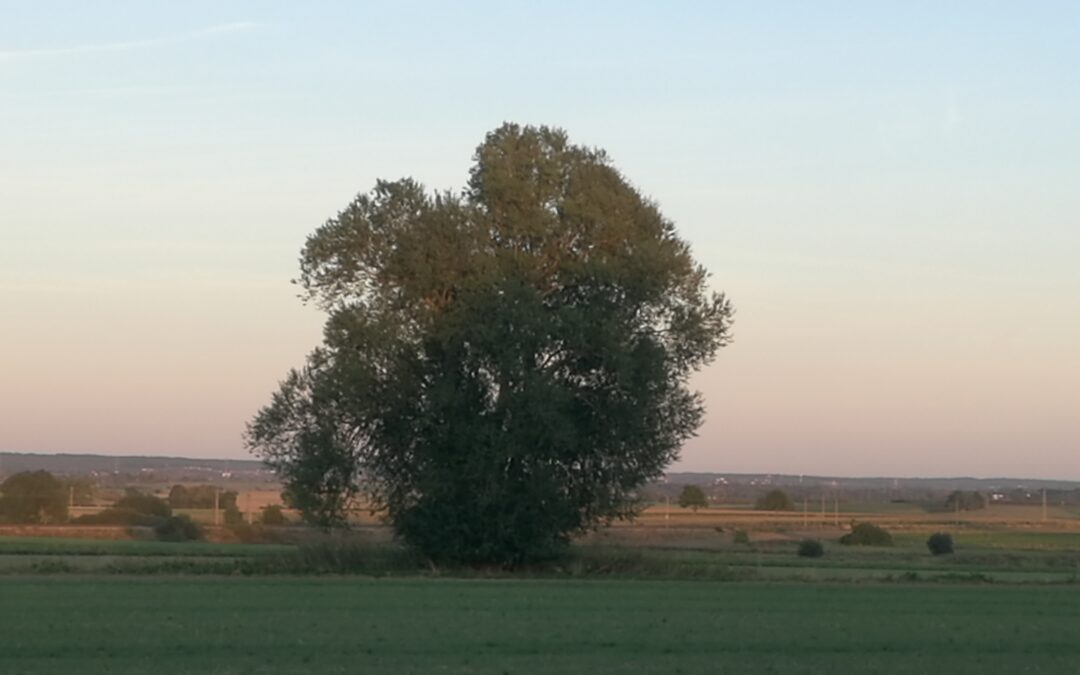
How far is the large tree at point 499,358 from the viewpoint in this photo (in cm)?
4353

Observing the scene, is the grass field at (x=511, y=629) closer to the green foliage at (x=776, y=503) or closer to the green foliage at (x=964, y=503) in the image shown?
the green foliage at (x=776, y=503)

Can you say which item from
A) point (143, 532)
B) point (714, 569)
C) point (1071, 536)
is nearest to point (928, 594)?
point (714, 569)

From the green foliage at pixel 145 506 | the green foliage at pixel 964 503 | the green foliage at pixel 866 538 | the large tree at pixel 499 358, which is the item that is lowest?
the green foliage at pixel 866 538

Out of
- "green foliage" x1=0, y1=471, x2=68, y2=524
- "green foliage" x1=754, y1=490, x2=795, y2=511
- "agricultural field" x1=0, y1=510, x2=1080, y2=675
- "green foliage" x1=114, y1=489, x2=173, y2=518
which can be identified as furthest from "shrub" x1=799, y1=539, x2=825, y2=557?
"green foliage" x1=754, y1=490, x2=795, y2=511

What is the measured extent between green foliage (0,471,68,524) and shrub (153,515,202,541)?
46.5ft

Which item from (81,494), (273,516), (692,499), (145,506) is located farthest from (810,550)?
(692,499)

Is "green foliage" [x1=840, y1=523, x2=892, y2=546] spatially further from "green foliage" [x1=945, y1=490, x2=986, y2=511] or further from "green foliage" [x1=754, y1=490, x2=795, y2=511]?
"green foliage" [x1=945, y1=490, x2=986, y2=511]

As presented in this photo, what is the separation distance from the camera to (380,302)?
45.3 m

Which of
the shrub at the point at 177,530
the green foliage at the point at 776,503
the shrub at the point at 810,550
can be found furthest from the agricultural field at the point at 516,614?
the green foliage at the point at 776,503

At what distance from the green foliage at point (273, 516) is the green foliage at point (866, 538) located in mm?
28240

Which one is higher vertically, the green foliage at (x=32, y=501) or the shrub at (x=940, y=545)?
the green foliage at (x=32, y=501)

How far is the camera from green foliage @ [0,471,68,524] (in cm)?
8425

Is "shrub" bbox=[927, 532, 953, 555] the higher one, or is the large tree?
the large tree

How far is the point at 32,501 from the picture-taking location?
278 feet
